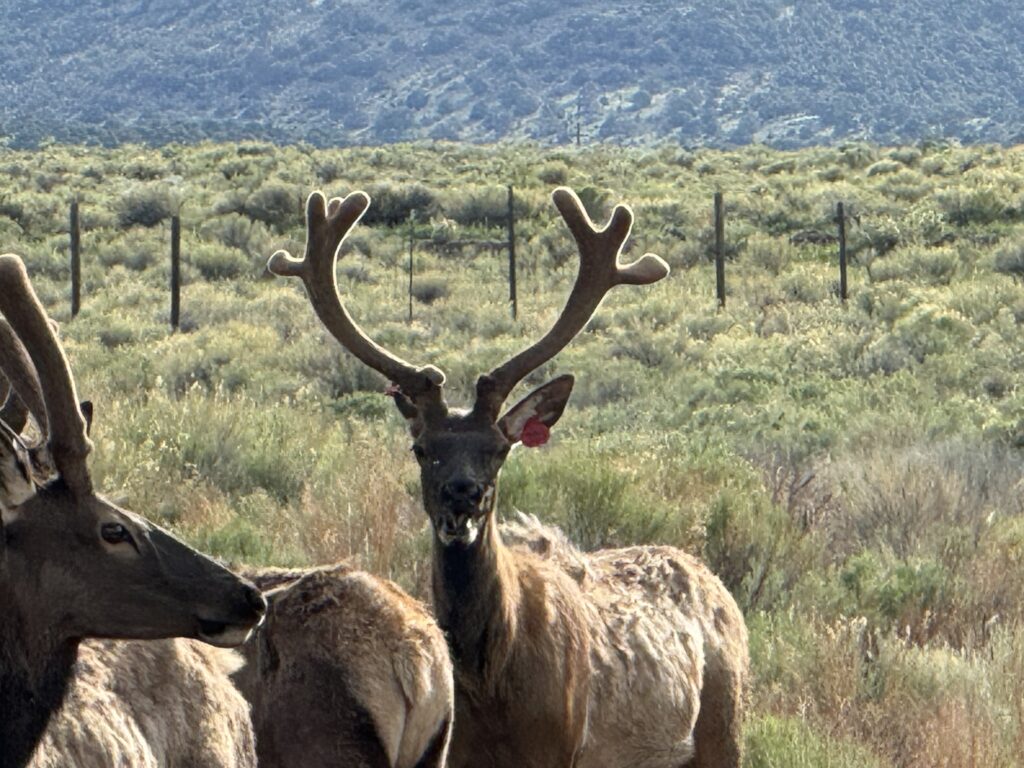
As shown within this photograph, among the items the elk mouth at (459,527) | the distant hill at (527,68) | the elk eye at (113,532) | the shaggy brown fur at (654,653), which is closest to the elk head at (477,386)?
the elk mouth at (459,527)

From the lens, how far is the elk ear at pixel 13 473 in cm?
381

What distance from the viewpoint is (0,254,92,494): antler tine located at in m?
3.91

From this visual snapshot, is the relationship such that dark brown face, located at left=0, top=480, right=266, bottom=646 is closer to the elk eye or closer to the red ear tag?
the elk eye

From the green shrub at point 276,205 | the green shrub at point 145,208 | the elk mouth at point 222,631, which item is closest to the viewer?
the elk mouth at point 222,631

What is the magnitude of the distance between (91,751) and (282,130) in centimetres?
12194

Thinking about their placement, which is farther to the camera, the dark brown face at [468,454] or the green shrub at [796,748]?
the green shrub at [796,748]

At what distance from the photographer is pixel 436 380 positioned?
6543mm

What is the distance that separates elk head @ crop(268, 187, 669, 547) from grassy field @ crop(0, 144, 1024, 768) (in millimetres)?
1493

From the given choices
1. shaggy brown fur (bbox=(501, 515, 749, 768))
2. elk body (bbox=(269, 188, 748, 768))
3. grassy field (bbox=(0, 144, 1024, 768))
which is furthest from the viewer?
grassy field (bbox=(0, 144, 1024, 768))

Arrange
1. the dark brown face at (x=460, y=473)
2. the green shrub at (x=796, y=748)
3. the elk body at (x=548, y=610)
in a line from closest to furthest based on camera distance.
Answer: the elk body at (x=548, y=610) < the dark brown face at (x=460, y=473) < the green shrub at (x=796, y=748)

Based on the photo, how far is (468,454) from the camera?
6.25 m

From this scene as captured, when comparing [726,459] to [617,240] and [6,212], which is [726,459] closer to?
[617,240]

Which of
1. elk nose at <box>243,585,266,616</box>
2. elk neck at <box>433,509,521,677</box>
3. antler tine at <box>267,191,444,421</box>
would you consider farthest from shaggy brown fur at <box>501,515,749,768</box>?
elk nose at <box>243,585,266,616</box>

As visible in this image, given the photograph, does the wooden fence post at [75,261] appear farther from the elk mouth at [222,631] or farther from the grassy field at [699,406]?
the elk mouth at [222,631]
